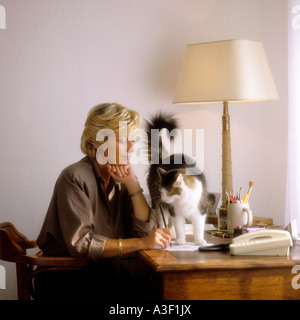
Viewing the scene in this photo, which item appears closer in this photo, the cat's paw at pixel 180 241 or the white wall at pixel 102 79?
the cat's paw at pixel 180 241

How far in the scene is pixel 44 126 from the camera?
2.26 meters

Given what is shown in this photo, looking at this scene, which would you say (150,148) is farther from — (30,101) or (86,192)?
(30,101)

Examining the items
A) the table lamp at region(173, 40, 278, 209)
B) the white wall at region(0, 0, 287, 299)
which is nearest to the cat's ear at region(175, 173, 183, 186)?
the table lamp at region(173, 40, 278, 209)

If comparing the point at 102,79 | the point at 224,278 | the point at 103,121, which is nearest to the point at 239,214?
the point at 224,278

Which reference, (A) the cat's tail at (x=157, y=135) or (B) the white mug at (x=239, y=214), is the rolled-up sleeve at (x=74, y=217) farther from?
(B) the white mug at (x=239, y=214)

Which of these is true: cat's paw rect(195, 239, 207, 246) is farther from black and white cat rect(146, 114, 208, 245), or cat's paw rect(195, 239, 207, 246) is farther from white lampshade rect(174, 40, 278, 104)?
white lampshade rect(174, 40, 278, 104)

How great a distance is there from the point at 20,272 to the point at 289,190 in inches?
56.6

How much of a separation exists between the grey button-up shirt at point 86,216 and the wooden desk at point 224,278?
0.93ft

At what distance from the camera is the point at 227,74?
200 centimetres

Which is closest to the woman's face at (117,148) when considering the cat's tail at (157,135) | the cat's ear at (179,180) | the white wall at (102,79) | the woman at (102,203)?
the woman at (102,203)

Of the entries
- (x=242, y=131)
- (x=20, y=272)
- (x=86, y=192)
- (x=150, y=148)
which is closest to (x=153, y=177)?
(x=150, y=148)

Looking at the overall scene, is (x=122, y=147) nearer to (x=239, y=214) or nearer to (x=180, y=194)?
(x=180, y=194)

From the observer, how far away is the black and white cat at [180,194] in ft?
4.99

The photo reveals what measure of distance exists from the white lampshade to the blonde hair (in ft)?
1.61
